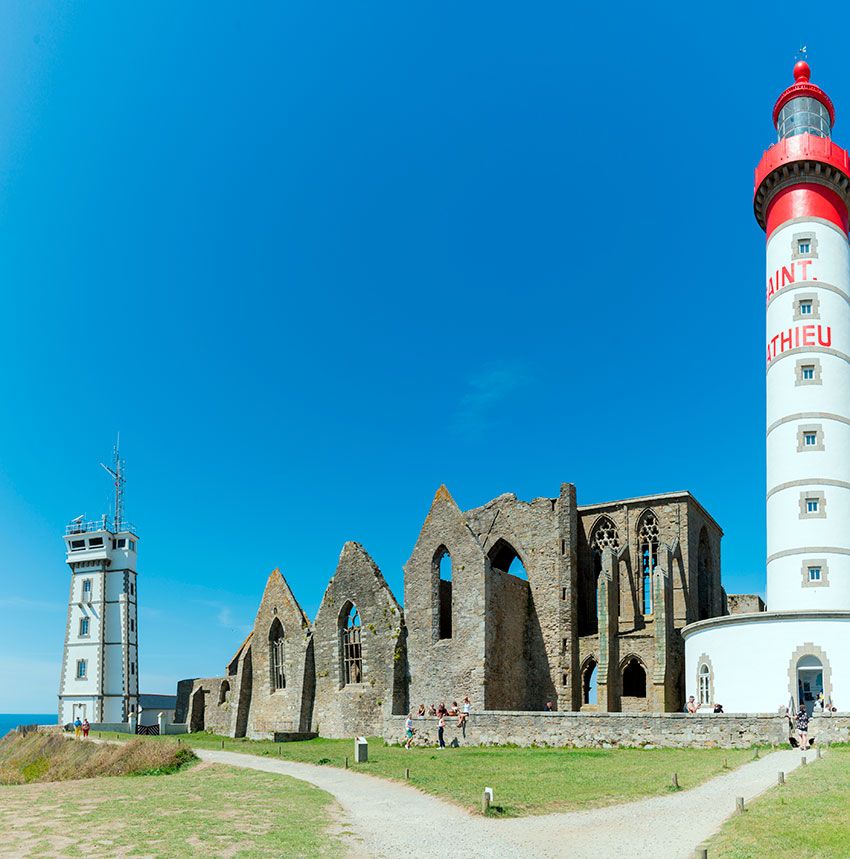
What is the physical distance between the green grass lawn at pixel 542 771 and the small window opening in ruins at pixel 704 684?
730 centimetres

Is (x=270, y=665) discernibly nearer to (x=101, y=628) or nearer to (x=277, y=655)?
(x=277, y=655)

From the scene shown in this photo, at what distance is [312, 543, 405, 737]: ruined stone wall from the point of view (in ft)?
130

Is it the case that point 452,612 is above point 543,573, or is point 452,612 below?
below

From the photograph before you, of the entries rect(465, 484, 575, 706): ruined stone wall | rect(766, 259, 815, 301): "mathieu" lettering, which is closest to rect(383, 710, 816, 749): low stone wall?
rect(465, 484, 575, 706): ruined stone wall

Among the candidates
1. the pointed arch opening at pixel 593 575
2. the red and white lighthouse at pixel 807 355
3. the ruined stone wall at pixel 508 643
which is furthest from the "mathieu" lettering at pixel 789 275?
the ruined stone wall at pixel 508 643

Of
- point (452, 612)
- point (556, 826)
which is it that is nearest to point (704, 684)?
point (452, 612)

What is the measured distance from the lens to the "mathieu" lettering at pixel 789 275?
3734 centimetres

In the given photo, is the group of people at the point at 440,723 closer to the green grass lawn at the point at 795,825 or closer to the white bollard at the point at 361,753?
the white bollard at the point at 361,753

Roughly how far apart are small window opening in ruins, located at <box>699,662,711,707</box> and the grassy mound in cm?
1771

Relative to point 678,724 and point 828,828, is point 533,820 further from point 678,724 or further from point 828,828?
point 678,724

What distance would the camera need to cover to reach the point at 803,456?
1398 inches

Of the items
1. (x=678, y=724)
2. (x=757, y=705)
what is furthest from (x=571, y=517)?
(x=678, y=724)

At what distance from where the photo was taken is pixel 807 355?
36.4m

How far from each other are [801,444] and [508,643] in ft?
47.3
